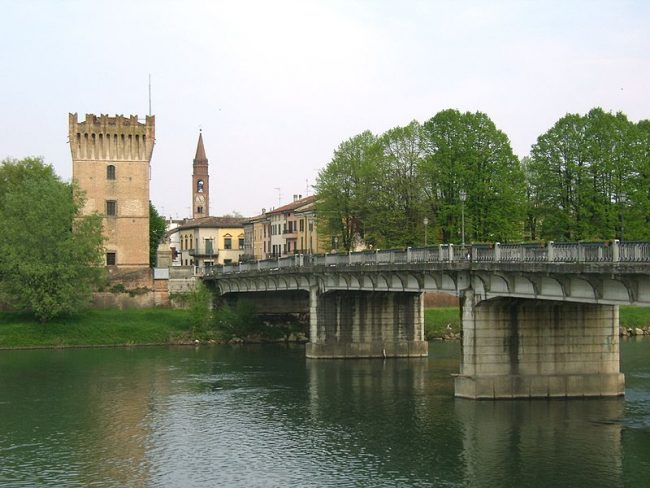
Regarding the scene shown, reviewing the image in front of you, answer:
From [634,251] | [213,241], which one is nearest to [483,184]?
[634,251]

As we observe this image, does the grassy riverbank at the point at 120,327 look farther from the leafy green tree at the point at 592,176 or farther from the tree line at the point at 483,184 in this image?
the leafy green tree at the point at 592,176

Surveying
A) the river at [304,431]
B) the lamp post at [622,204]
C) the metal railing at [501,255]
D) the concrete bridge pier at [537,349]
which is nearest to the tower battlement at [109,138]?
the metal railing at [501,255]

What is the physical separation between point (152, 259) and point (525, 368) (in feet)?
321

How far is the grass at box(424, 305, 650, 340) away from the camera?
315 ft

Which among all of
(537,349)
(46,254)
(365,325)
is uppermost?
(46,254)

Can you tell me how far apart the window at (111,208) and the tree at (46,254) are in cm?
1241

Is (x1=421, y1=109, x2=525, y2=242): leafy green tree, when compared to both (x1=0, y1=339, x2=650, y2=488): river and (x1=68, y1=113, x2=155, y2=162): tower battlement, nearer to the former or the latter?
(x1=0, y1=339, x2=650, y2=488): river

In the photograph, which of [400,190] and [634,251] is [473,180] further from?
[634,251]

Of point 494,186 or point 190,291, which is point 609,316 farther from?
point 190,291

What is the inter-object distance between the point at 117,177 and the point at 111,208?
3345 mm

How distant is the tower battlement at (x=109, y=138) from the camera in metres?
105

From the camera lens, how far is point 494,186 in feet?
279

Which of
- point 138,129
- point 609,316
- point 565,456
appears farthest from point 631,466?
point 138,129

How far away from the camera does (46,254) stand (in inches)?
3506
